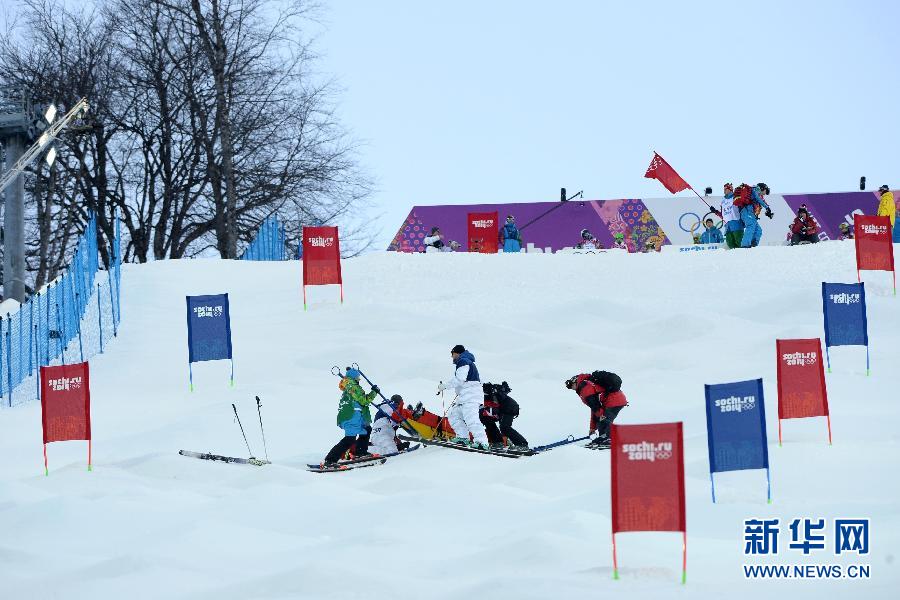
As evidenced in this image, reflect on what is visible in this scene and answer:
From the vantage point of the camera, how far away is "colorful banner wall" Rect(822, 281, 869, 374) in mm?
19797

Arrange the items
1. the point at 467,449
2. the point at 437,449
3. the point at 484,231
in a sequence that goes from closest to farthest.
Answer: the point at 467,449 < the point at 437,449 < the point at 484,231

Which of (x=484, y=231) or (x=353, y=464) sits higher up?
(x=484, y=231)

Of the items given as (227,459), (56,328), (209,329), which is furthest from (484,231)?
(227,459)

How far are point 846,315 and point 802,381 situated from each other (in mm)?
4772

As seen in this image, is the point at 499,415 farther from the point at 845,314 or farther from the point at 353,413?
the point at 845,314

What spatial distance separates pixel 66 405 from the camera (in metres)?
15.8

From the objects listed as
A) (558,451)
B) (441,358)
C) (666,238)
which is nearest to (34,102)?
(666,238)

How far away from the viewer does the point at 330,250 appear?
26031 mm

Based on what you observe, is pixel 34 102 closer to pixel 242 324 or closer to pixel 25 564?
pixel 242 324

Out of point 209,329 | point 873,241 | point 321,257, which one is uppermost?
point 321,257

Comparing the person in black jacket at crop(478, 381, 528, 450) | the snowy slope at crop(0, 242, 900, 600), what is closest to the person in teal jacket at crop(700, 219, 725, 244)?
the snowy slope at crop(0, 242, 900, 600)

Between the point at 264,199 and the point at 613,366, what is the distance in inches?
860

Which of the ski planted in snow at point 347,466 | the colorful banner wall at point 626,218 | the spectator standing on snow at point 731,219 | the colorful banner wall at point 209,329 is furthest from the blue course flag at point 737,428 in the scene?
the colorful banner wall at point 626,218

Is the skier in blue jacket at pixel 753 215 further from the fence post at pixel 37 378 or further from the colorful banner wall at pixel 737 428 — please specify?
the colorful banner wall at pixel 737 428
